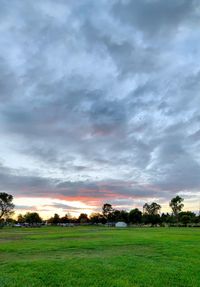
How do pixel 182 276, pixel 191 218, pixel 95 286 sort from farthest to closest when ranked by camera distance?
pixel 191 218
pixel 182 276
pixel 95 286

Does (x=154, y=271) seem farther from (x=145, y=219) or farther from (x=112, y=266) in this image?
(x=145, y=219)

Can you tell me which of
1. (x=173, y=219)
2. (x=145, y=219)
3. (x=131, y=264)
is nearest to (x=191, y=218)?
(x=173, y=219)

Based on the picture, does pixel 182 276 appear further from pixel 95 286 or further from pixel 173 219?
pixel 173 219

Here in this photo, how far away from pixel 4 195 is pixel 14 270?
147 meters

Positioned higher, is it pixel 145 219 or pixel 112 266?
pixel 145 219

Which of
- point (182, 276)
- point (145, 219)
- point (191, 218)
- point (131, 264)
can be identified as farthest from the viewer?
point (145, 219)

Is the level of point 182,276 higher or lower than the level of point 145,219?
lower

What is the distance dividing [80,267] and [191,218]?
161779 mm

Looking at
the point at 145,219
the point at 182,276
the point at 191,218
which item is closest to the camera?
the point at 182,276

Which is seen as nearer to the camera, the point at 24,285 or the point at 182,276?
the point at 24,285

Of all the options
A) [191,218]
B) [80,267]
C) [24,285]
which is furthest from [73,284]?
[191,218]

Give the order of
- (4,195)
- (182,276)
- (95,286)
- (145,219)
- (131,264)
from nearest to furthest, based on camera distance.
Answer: (95,286)
(182,276)
(131,264)
(4,195)
(145,219)

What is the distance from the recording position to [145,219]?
19688 centimetres

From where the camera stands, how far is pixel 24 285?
1562 centimetres
